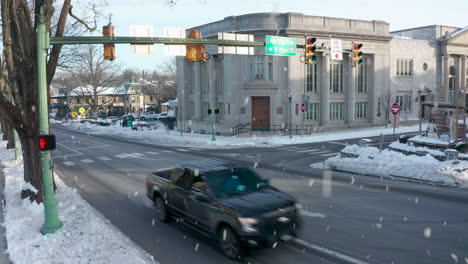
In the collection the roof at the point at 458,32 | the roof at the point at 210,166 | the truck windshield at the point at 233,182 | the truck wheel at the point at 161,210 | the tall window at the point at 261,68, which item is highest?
the roof at the point at 458,32

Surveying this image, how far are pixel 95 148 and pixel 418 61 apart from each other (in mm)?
40824

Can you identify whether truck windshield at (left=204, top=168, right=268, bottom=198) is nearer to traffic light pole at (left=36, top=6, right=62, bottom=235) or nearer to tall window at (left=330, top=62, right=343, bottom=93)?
traffic light pole at (left=36, top=6, right=62, bottom=235)

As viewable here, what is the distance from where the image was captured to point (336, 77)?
137 ft

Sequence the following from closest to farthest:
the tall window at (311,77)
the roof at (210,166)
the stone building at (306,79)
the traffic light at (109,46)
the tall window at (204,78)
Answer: the roof at (210,166)
the traffic light at (109,46)
the stone building at (306,79)
the tall window at (311,77)
the tall window at (204,78)

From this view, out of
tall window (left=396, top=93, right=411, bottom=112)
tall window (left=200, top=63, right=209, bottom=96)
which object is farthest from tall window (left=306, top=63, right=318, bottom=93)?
tall window (left=396, top=93, right=411, bottom=112)

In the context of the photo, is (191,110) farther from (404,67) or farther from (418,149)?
(418,149)

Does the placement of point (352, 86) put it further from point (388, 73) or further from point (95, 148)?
point (95, 148)

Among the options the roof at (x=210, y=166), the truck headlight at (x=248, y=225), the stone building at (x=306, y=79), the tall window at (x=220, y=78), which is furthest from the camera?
the tall window at (x=220, y=78)

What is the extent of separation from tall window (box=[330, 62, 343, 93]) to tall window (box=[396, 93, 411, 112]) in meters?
9.76

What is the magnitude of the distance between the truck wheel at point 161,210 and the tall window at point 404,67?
43.9 m

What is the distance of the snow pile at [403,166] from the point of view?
14039 mm

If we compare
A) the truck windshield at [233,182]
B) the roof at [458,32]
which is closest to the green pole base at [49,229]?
the truck windshield at [233,182]

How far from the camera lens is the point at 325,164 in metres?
18.6

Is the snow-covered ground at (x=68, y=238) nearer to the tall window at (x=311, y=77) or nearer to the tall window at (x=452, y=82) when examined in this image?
the tall window at (x=311, y=77)
